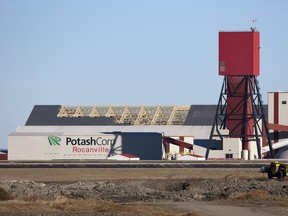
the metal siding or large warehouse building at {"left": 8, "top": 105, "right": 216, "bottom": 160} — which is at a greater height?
the metal siding

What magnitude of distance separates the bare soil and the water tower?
47.7 m

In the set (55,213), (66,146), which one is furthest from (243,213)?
(66,146)

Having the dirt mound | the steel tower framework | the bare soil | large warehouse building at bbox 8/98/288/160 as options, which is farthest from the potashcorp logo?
the dirt mound

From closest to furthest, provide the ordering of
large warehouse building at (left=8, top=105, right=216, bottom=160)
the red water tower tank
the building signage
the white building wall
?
the red water tower tank < large warehouse building at (left=8, top=105, right=216, bottom=160) < the building signage < the white building wall

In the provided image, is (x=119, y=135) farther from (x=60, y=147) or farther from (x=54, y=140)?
(x=54, y=140)

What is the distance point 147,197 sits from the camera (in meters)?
63.8

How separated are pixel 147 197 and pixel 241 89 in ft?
241

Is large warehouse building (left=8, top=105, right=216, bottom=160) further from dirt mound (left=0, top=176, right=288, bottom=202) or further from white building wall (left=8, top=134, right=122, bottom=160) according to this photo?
dirt mound (left=0, top=176, right=288, bottom=202)

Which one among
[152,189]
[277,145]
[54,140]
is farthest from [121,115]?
[152,189]

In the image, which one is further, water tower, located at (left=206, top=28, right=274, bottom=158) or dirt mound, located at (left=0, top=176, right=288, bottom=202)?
water tower, located at (left=206, top=28, right=274, bottom=158)

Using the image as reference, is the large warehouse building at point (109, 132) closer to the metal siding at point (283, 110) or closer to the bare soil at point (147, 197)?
the metal siding at point (283, 110)

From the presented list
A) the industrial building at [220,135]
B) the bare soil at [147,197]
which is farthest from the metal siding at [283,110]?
the bare soil at [147,197]

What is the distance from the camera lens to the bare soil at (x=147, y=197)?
49.8m

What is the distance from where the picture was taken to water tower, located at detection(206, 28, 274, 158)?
13250 cm
